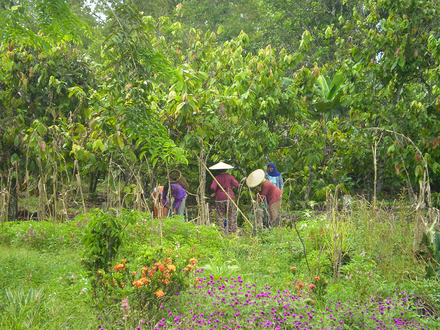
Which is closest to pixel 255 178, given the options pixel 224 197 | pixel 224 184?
pixel 224 184

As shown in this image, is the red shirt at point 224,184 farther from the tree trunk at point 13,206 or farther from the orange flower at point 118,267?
the orange flower at point 118,267

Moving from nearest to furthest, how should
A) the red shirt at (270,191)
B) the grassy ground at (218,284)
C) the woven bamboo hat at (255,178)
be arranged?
the grassy ground at (218,284) → the woven bamboo hat at (255,178) → the red shirt at (270,191)

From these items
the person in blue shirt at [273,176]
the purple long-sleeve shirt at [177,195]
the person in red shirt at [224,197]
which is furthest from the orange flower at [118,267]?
the person in blue shirt at [273,176]

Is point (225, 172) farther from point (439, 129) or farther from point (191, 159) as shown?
point (439, 129)

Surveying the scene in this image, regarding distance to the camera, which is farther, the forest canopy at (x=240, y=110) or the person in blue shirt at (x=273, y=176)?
the person in blue shirt at (x=273, y=176)

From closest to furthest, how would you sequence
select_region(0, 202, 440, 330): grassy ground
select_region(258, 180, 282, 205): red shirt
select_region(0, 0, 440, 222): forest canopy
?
select_region(0, 202, 440, 330): grassy ground < select_region(0, 0, 440, 222): forest canopy < select_region(258, 180, 282, 205): red shirt

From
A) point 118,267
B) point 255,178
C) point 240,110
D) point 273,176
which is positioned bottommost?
point 118,267

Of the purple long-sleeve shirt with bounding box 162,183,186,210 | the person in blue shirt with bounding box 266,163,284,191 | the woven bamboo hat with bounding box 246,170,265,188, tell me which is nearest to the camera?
the woven bamboo hat with bounding box 246,170,265,188

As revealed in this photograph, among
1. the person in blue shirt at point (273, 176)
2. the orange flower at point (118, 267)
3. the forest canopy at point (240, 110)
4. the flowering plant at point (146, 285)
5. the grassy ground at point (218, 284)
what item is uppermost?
the forest canopy at point (240, 110)

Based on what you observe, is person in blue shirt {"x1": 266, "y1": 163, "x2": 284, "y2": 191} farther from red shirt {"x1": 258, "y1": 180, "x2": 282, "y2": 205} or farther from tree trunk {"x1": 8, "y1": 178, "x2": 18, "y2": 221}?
tree trunk {"x1": 8, "y1": 178, "x2": 18, "y2": 221}

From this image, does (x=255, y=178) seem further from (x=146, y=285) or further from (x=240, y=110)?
(x=146, y=285)

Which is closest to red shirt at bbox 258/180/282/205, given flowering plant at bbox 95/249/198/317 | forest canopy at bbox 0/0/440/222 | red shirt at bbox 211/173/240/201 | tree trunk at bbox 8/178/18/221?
forest canopy at bbox 0/0/440/222

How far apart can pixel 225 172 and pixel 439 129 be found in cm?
396

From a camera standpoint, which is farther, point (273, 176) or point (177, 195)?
point (273, 176)
